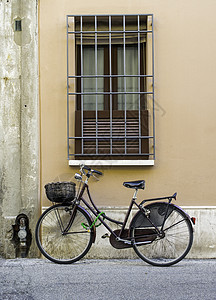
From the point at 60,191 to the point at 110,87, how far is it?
1.63 m

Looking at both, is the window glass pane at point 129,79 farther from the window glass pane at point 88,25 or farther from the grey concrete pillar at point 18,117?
the grey concrete pillar at point 18,117

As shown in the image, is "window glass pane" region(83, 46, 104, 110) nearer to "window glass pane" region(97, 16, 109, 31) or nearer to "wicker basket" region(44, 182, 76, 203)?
"window glass pane" region(97, 16, 109, 31)

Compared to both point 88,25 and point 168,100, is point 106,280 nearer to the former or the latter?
point 168,100

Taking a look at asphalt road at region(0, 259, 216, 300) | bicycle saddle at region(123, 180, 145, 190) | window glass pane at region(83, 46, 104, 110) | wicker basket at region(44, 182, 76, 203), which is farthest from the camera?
window glass pane at region(83, 46, 104, 110)

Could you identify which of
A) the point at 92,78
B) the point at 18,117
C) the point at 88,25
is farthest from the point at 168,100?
the point at 18,117

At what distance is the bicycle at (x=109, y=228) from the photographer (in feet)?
18.3

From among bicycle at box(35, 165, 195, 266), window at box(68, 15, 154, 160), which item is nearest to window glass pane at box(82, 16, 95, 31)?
window at box(68, 15, 154, 160)

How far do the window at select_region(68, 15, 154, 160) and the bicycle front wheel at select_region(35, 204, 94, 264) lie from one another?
2.70 feet

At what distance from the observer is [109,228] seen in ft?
18.8

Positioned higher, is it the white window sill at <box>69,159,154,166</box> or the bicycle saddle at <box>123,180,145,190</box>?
the white window sill at <box>69,159,154,166</box>

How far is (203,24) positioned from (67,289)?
3912 mm

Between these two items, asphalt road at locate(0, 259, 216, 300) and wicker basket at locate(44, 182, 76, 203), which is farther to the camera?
wicker basket at locate(44, 182, 76, 203)

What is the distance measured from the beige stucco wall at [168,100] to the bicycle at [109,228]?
1.25ft

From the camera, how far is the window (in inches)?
243
